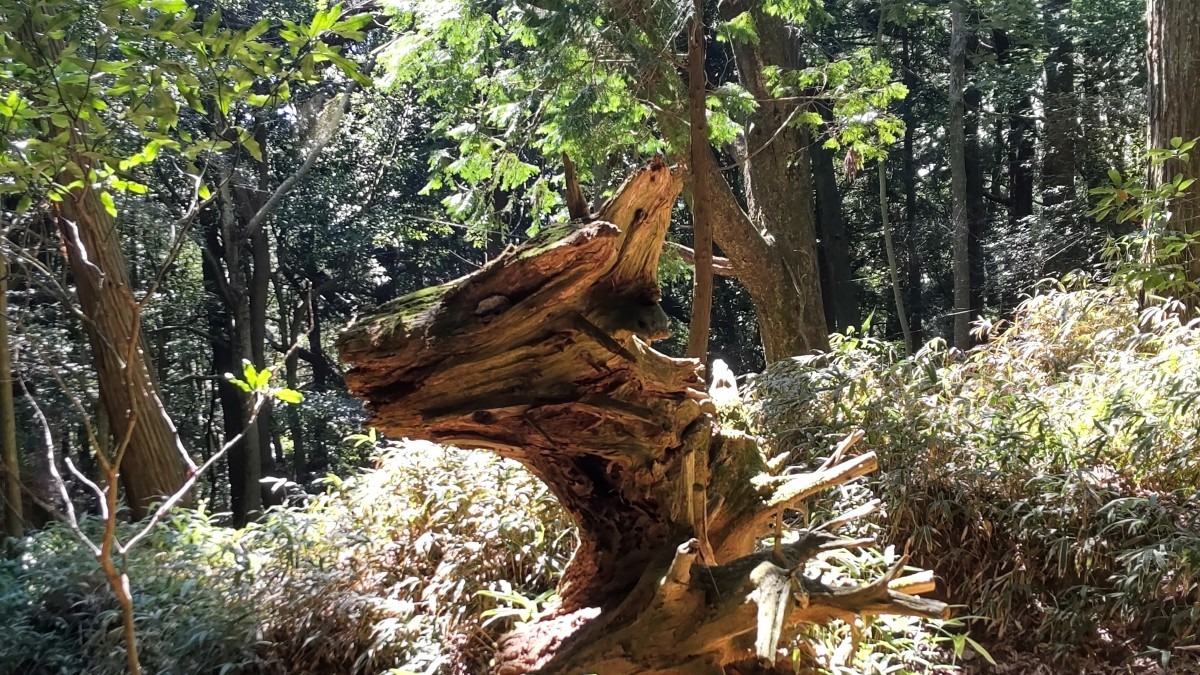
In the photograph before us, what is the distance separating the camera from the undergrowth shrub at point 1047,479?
9.14 feet

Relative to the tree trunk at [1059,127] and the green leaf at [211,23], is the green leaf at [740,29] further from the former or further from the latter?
the tree trunk at [1059,127]

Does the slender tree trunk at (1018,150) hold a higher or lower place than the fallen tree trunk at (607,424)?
higher

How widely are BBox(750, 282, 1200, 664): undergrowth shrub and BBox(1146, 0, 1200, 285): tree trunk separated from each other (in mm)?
648

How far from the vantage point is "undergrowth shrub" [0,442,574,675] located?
2781 millimetres

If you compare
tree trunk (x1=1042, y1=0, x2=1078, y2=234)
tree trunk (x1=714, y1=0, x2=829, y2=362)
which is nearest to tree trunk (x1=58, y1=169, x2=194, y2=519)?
tree trunk (x1=714, y1=0, x2=829, y2=362)

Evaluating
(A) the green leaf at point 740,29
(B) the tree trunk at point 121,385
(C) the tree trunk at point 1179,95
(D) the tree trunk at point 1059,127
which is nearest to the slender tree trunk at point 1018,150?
(D) the tree trunk at point 1059,127

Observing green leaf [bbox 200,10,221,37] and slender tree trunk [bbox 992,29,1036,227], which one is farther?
slender tree trunk [bbox 992,29,1036,227]

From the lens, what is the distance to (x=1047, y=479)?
3086 millimetres

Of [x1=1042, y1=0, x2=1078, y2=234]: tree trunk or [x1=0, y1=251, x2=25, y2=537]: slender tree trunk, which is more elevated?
[x1=1042, y1=0, x2=1078, y2=234]: tree trunk

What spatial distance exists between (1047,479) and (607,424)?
6.70 ft

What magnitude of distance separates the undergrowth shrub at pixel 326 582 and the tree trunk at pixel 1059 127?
814 centimetres

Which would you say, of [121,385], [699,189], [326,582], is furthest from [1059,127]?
[121,385]

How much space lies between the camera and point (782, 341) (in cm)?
584

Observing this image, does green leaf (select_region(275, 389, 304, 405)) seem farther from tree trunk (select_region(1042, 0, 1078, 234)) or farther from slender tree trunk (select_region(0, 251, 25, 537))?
tree trunk (select_region(1042, 0, 1078, 234))
